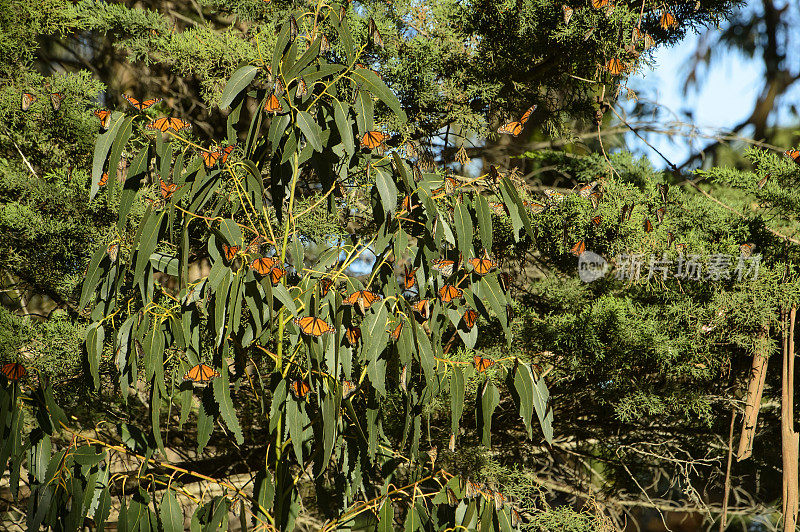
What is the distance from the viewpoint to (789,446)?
1.77 meters

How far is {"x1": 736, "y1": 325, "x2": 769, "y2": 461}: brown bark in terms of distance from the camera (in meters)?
2.00

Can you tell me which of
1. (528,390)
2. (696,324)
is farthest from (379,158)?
(696,324)

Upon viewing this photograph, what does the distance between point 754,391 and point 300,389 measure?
1.61 meters

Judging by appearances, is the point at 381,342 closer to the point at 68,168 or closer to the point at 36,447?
the point at 36,447

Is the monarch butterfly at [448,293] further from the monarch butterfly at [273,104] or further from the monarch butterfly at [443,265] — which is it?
the monarch butterfly at [273,104]

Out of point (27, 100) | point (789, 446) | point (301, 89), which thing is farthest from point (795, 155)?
point (27, 100)

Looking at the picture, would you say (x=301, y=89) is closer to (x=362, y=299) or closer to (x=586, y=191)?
(x=362, y=299)

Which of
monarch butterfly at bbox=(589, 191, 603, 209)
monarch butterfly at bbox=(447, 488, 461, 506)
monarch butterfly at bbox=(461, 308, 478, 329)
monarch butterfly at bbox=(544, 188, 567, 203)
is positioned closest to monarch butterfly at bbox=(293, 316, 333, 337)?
monarch butterfly at bbox=(461, 308, 478, 329)

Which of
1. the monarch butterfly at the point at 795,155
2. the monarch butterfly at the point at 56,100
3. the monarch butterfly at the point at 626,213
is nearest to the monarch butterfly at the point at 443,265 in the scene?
the monarch butterfly at the point at 626,213

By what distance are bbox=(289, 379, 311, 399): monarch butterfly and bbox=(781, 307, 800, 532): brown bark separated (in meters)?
1.34

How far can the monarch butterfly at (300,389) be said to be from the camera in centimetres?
112

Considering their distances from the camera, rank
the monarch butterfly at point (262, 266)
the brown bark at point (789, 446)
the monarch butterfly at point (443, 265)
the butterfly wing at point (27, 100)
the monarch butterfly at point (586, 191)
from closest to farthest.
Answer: the monarch butterfly at point (262, 266), the monarch butterfly at point (443, 265), the brown bark at point (789, 446), the butterfly wing at point (27, 100), the monarch butterfly at point (586, 191)

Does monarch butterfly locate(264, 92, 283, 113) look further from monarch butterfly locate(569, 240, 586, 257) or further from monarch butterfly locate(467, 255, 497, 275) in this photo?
monarch butterfly locate(569, 240, 586, 257)

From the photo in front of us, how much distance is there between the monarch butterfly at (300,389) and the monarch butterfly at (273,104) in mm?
459
